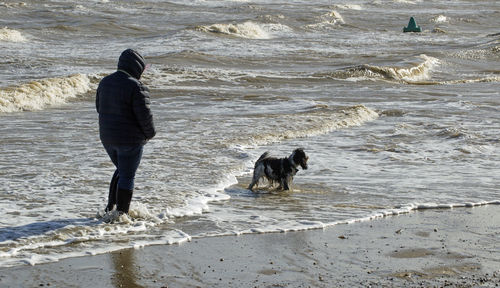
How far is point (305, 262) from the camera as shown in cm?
662

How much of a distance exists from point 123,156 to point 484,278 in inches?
137

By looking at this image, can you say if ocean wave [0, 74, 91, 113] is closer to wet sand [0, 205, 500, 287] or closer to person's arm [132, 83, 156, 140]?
person's arm [132, 83, 156, 140]

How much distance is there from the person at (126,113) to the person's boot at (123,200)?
0.10 meters

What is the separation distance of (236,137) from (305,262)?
24.6 ft

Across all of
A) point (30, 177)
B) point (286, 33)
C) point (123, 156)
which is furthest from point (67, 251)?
point (286, 33)

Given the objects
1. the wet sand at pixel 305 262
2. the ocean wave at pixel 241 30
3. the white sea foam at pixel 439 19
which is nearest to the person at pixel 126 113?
the wet sand at pixel 305 262

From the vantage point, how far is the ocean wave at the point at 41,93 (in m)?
18.2

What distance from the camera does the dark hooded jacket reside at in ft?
24.2

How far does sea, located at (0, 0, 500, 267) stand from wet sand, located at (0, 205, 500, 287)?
318 millimetres

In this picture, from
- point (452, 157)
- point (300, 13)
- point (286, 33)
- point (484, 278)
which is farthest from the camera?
point (300, 13)

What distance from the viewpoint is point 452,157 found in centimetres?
1255

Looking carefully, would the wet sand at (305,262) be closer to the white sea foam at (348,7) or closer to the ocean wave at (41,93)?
the ocean wave at (41,93)

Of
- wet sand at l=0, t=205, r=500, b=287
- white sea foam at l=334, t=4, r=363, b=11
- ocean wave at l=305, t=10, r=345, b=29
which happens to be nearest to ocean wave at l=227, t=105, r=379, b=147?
wet sand at l=0, t=205, r=500, b=287

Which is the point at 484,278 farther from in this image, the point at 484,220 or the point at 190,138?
the point at 190,138
